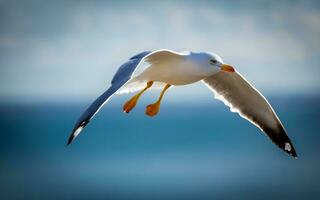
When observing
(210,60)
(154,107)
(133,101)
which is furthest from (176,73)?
(154,107)

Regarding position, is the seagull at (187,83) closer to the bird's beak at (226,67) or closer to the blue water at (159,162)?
the bird's beak at (226,67)

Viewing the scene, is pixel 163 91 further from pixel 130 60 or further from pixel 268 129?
pixel 268 129

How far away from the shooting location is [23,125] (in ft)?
124

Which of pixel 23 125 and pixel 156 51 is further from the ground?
pixel 156 51

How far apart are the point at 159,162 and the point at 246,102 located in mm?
23768

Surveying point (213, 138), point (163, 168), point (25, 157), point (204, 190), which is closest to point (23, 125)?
point (25, 157)

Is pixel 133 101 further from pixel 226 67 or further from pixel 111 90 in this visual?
pixel 111 90

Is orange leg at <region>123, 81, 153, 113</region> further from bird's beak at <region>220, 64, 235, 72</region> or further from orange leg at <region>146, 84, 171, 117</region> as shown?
bird's beak at <region>220, 64, 235, 72</region>

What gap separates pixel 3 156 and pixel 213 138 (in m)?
10.6

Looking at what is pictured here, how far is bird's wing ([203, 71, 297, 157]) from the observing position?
5.18 metres

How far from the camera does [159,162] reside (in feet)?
94.8

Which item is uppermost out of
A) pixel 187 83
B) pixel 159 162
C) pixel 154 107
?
pixel 187 83

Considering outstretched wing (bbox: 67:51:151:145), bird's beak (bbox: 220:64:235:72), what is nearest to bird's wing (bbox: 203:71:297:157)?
bird's beak (bbox: 220:64:235:72)

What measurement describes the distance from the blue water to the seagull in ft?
54.5
